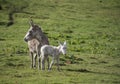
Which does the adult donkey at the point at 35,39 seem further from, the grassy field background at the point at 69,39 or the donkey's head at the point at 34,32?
the grassy field background at the point at 69,39

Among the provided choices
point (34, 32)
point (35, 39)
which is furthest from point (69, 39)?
point (34, 32)

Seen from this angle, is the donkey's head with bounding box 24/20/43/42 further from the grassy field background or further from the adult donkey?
the grassy field background

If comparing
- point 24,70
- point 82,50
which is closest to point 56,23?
point 82,50

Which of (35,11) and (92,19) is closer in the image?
(92,19)

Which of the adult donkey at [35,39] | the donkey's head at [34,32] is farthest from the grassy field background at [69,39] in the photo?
the donkey's head at [34,32]

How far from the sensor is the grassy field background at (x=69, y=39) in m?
22.3

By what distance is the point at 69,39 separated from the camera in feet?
143

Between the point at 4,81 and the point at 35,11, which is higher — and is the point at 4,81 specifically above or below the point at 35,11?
below

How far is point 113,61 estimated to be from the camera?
1214 inches

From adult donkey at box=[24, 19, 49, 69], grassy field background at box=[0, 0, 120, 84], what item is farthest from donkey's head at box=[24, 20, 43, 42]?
grassy field background at box=[0, 0, 120, 84]

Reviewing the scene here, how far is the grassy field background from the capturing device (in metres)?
22.3

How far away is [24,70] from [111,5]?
5456 centimetres

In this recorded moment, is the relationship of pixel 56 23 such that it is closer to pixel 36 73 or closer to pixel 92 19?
pixel 92 19

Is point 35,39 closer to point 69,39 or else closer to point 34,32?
point 34,32
